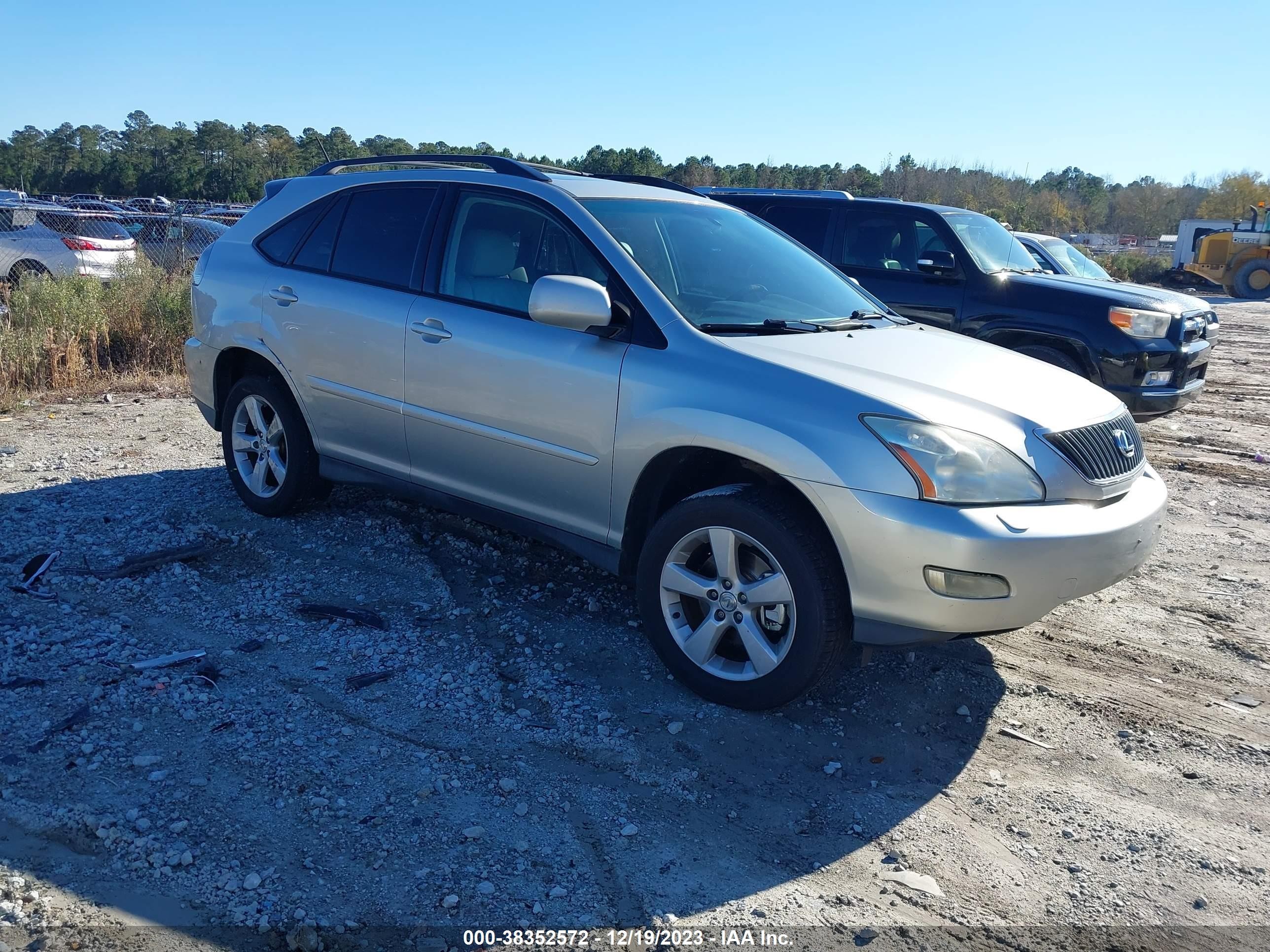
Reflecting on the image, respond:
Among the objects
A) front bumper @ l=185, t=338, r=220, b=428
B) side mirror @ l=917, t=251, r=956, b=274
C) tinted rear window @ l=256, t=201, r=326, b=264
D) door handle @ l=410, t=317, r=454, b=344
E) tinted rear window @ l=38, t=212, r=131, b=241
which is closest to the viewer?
door handle @ l=410, t=317, r=454, b=344

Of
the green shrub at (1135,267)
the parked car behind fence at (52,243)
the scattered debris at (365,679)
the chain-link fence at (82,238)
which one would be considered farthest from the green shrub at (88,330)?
the green shrub at (1135,267)

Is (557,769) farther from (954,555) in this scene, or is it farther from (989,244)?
(989,244)

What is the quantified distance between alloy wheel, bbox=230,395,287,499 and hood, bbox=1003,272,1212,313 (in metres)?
5.87

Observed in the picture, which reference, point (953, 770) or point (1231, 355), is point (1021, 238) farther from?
point (953, 770)

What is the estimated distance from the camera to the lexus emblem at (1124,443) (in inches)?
149

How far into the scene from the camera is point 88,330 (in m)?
9.70

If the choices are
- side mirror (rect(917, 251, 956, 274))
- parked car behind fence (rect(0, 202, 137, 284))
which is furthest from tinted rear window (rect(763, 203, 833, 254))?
parked car behind fence (rect(0, 202, 137, 284))

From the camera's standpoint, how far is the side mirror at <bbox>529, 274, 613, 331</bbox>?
12.5 ft

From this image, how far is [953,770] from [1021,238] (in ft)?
34.6

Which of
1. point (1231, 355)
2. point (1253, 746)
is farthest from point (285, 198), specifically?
point (1231, 355)

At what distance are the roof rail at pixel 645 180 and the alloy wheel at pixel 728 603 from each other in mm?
2205

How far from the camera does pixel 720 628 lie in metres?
3.69

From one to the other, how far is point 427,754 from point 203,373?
11.0 ft

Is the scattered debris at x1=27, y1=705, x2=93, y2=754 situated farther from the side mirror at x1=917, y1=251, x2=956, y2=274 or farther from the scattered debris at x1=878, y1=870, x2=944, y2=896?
the side mirror at x1=917, y1=251, x2=956, y2=274
